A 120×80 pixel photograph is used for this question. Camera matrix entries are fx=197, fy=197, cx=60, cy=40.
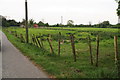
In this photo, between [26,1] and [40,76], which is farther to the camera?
[26,1]

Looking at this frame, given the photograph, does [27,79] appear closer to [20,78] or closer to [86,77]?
[20,78]

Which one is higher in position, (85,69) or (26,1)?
(26,1)

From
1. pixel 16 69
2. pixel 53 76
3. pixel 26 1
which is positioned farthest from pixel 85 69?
pixel 26 1

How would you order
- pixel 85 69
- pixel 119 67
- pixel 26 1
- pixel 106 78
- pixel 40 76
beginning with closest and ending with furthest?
1. pixel 106 78
2. pixel 40 76
3. pixel 119 67
4. pixel 85 69
5. pixel 26 1

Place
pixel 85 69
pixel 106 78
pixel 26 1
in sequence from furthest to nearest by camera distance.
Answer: pixel 26 1, pixel 85 69, pixel 106 78

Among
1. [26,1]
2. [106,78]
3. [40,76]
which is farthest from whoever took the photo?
[26,1]

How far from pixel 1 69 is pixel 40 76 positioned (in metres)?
2.23

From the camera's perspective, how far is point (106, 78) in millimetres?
6598

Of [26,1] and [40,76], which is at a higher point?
[26,1]

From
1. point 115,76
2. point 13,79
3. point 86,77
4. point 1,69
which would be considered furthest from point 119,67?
point 1,69

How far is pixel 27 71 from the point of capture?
8117 millimetres

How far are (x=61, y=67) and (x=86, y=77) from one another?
2141mm

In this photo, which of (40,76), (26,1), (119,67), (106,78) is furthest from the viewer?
(26,1)

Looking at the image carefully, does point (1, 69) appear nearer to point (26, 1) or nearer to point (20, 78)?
point (20, 78)
